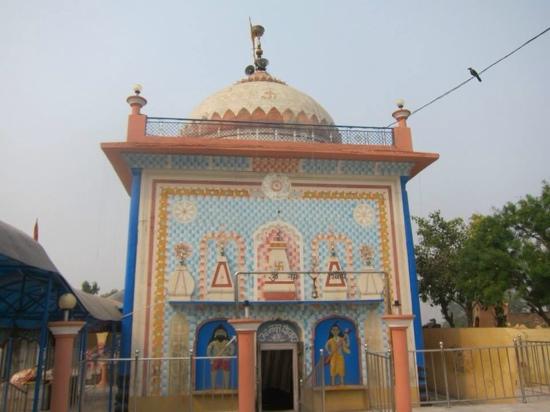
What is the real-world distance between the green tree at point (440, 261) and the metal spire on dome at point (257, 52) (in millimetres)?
8545

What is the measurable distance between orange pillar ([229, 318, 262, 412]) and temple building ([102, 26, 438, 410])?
8.67 ft

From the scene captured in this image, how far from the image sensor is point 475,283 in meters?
14.5

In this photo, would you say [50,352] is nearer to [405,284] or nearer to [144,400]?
[144,400]

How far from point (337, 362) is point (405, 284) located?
2.67m

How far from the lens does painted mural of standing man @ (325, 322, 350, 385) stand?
11.4 metres

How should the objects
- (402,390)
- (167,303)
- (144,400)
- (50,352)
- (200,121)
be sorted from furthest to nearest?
(50,352)
(200,121)
(167,303)
(144,400)
(402,390)

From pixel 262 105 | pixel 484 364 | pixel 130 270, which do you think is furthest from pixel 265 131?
pixel 484 364

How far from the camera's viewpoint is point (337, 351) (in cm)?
1157

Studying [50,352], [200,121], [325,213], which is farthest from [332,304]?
[50,352]

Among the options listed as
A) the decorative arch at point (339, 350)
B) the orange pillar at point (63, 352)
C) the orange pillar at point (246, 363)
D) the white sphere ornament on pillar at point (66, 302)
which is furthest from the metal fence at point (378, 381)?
the white sphere ornament on pillar at point (66, 302)

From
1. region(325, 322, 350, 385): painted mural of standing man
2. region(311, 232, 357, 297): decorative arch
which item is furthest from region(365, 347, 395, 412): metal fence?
region(311, 232, 357, 297): decorative arch

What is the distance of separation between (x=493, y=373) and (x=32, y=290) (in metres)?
11.0

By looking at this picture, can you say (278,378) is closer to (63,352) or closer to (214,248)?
(214,248)

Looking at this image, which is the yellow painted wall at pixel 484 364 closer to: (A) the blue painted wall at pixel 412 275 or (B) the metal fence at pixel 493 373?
(B) the metal fence at pixel 493 373
